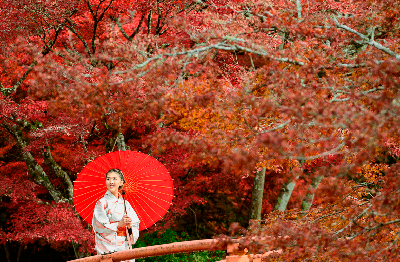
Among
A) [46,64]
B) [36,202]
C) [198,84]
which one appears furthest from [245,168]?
[36,202]

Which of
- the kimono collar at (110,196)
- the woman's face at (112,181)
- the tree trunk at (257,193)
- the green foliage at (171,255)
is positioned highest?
the woman's face at (112,181)

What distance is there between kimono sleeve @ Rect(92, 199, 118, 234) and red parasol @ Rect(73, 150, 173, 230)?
0.89 ft

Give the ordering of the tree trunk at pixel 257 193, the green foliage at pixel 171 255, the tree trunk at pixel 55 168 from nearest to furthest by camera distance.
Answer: the tree trunk at pixel 55 168 < the tree trunk at pixel 257 193 < the green foliage at pixel 171 255

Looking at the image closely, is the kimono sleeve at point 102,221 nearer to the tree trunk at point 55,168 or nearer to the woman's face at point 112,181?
the woman's face at point 112,181

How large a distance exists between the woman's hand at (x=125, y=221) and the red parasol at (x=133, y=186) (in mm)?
332

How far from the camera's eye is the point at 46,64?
4230 millimetres

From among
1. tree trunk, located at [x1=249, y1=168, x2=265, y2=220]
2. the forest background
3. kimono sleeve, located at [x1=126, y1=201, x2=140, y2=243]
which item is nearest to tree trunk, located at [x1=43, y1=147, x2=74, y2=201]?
the forest background

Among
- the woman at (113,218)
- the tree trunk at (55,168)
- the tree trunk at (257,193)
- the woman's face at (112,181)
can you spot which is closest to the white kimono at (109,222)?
the woman at (113,218)

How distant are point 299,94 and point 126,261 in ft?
9.90

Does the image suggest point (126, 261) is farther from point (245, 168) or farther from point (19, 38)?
point (19, 38)

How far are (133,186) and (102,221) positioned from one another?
24.1 inches

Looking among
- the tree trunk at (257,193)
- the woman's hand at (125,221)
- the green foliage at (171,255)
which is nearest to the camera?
the woman's hand at (125,221)

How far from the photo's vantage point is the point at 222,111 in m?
3.95

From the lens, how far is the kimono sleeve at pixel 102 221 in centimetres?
455
